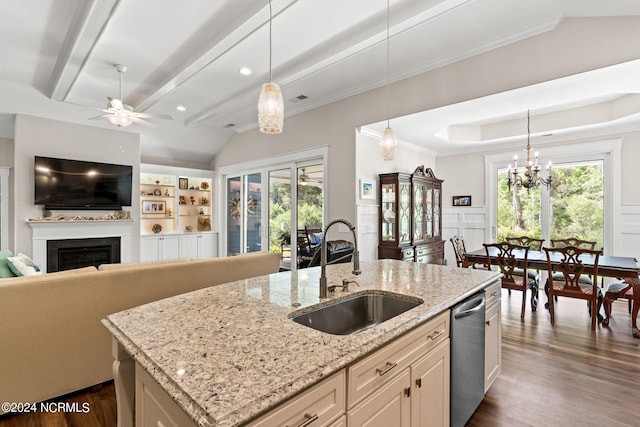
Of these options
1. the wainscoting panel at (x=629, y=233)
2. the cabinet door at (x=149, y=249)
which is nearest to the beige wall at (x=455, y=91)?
the wainscoting panel at (x=629, y=233)

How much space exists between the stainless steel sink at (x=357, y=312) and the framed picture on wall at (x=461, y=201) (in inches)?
203

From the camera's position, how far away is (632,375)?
2479 mm

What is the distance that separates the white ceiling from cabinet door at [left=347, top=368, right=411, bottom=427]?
2.81m

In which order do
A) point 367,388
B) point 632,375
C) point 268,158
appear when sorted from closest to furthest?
1. point 367,388
2. point 632,375
3. point 268,158

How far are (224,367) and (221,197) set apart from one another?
6849 millimetres

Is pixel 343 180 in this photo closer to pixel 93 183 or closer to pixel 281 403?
pixel 281 403

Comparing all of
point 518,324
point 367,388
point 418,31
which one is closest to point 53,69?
point 418,31

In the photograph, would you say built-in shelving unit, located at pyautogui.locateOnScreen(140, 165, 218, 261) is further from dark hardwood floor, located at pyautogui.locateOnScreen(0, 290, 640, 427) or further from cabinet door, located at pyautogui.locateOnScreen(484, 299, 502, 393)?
cabinet door, located at pyautogui.locateOnScreen(484, 299, 502, 393)

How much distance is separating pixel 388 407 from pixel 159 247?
6.43 meters

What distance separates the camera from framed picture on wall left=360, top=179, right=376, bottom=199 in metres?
4.52

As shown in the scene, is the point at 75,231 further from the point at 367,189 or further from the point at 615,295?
the point at 615,295

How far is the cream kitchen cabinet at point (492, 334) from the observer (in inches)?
82.8

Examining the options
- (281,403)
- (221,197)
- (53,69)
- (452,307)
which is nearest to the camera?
(281,403)

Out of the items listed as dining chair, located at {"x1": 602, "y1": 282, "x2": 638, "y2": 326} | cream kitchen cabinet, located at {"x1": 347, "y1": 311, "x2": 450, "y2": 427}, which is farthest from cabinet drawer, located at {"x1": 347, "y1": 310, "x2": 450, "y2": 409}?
dining chair, located at {"x1": 602, "y1": 282, "x2": 638, "y2": 326}
